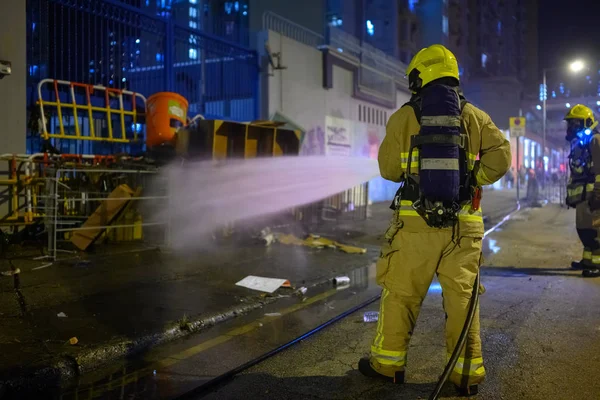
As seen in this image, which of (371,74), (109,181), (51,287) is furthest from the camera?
(371,74)

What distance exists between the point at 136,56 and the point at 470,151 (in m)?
9.00

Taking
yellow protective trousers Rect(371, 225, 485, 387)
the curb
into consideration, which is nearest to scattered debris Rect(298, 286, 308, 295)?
the curb

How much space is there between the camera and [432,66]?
3215mm

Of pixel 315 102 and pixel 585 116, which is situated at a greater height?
pixel 315 102

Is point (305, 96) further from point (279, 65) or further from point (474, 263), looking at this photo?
point (474, 263)

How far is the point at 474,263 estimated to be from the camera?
320cm

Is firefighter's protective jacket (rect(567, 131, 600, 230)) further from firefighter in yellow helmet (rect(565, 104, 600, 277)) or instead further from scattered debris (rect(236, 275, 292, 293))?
scattered debris (rect(236, 275, 292, 293))

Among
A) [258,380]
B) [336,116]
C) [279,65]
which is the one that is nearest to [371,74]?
[336,116]

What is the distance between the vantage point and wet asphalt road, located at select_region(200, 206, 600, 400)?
328cm

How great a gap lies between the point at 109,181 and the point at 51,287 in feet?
10.8

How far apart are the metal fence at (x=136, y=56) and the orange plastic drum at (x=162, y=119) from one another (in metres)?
1.24

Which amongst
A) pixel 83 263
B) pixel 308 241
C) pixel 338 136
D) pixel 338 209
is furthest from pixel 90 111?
pixel 338 136

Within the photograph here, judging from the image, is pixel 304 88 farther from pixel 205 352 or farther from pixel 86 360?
pixel 86 360

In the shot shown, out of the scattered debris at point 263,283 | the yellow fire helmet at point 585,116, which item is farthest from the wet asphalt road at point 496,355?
the yellow fire helmet at point 585,116
